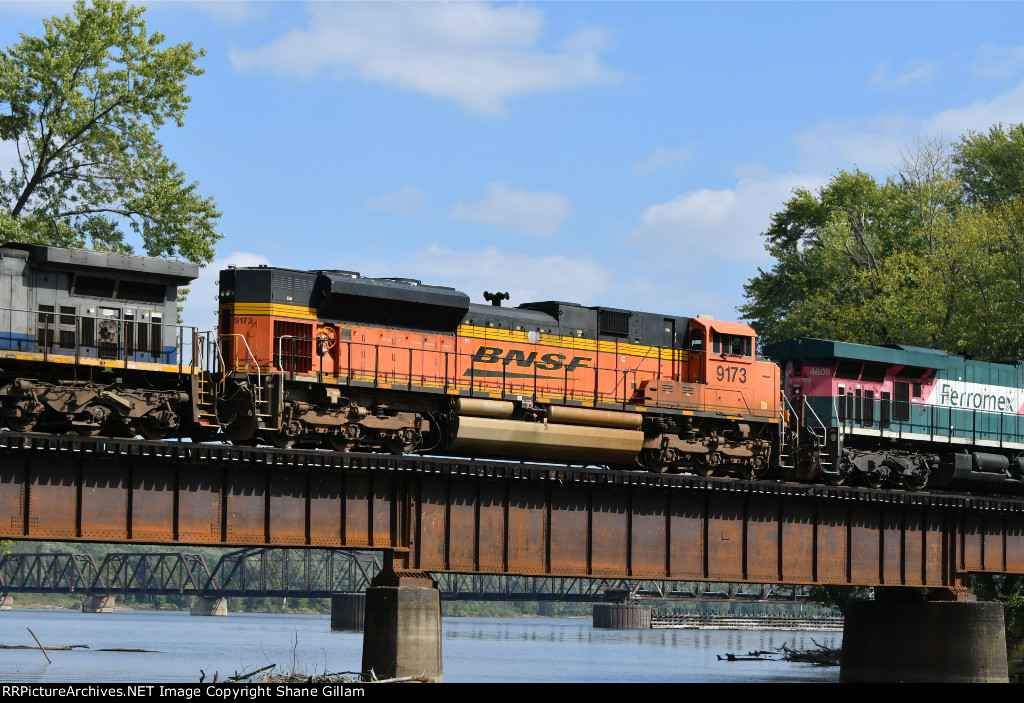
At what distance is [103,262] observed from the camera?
27.7 m

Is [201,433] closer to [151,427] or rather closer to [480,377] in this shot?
[151,427]

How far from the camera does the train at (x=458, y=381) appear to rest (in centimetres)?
2720

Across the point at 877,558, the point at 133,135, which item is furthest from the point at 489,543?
the point at 133,135

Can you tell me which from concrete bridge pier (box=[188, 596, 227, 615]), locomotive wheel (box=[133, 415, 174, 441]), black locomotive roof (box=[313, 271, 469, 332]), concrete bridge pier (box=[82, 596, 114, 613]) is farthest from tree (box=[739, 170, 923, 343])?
concrete bridge pier (box=[82, 596, 114, 613])

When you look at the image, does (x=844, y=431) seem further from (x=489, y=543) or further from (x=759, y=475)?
(x=489, y=543)

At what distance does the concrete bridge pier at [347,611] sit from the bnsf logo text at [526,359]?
75.4 metres

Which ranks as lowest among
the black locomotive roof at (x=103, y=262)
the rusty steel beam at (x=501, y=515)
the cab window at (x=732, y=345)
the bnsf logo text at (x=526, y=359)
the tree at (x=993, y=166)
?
the rusty steel beam at (x=501, y=515)

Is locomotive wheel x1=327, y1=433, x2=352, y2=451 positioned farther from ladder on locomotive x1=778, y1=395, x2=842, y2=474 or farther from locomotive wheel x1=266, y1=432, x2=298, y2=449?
ladder on locomotive x1=778, y1=395, x2=842, y2=474

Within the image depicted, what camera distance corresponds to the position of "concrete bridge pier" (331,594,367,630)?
10606 cm

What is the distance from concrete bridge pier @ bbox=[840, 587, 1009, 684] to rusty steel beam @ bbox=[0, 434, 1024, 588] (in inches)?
43.8

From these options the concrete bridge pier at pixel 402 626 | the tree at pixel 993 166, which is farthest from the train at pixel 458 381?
the tree at pixel 993 166

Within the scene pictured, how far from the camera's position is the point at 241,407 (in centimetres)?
2838

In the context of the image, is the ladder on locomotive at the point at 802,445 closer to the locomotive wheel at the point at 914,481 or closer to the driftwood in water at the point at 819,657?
the locomotive wheel at the point at 914,481

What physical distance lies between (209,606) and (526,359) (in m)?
117
